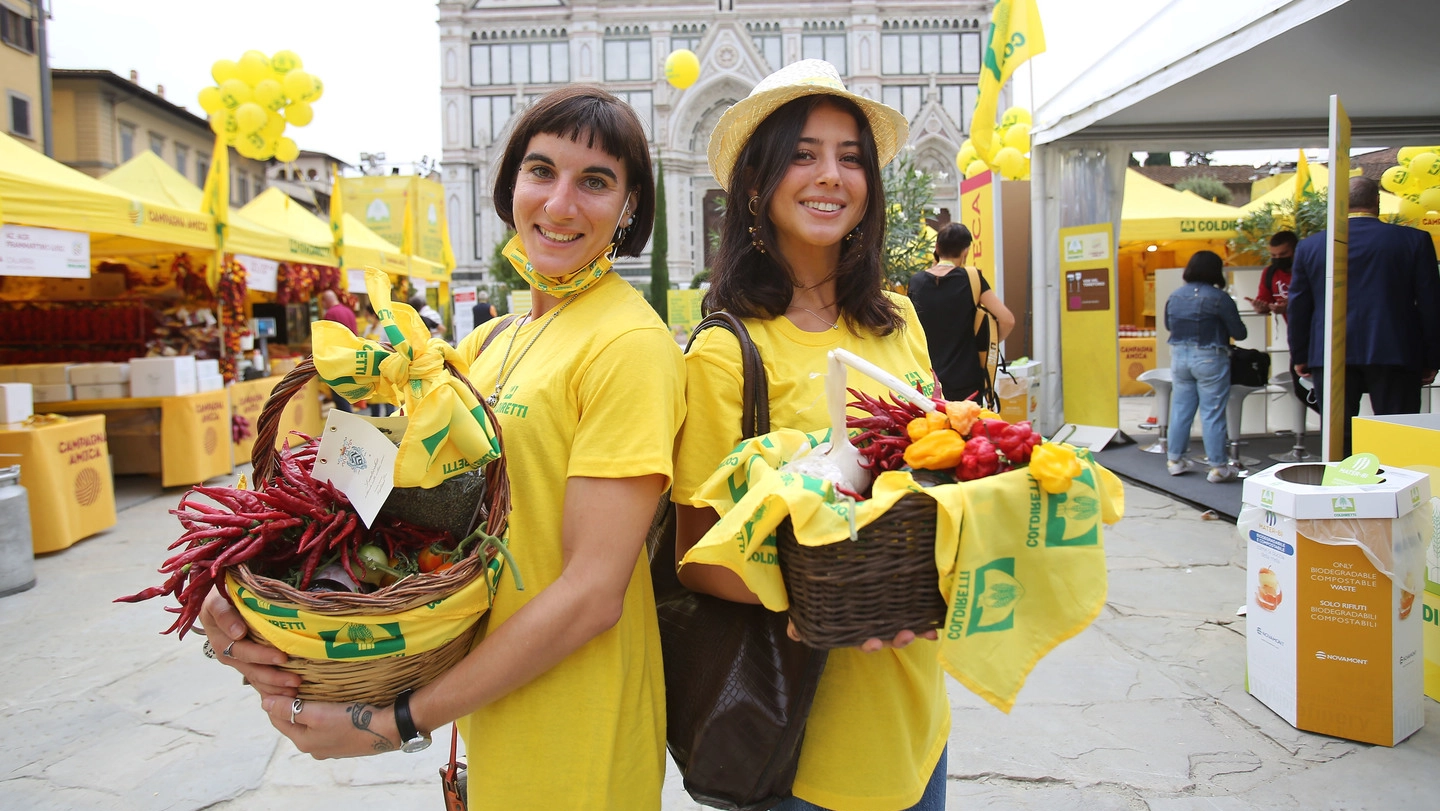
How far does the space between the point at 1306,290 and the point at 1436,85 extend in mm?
2982

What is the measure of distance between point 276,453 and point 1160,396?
781 centimetres

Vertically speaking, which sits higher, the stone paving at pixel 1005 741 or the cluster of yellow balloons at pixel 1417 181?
the cluster of yellow balloons at pixel 1417 181

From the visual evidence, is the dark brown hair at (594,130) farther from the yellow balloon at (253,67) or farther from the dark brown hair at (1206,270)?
the yellow balloon at (253,67)

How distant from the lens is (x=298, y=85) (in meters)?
9.20

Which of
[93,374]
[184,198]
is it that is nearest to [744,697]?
[93,374]

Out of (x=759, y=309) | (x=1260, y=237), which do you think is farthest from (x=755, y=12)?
(x=759, y=309)

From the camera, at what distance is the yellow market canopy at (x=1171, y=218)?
37.6ft

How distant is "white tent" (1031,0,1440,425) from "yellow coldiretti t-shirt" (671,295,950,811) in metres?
4.60

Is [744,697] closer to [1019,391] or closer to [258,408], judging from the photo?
[1019,391]

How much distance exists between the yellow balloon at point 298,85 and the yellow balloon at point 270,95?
3.2 inches

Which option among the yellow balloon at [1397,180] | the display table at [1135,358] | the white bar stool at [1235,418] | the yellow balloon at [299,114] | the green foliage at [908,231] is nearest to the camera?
the white bar stool at [1235,418]

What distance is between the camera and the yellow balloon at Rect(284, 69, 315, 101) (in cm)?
917

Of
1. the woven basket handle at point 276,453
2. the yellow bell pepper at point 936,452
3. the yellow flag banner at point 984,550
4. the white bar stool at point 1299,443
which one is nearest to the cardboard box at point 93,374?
the woven basket handle at point 276,453

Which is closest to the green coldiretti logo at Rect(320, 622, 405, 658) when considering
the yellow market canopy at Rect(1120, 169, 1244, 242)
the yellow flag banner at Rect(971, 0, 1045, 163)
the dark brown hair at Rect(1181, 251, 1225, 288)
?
the dark brown hair at Rect(1181, 251, 1225, 288)
